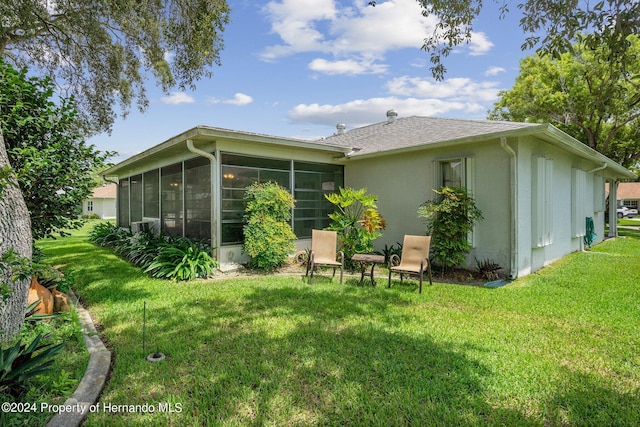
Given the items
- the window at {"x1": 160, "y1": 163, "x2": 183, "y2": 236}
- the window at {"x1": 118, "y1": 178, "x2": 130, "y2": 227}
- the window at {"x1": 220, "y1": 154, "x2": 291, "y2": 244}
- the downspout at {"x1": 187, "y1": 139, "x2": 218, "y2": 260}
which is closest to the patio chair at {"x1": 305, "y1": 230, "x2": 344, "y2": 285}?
the window at {"x1": 220, "y1": 154, "x2": 291, "y2": 244}

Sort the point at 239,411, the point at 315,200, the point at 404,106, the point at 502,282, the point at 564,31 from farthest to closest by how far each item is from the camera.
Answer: the point at 404,106, the point at 315,200, the point at 502,282, the point at 564,31, the point at 239,411

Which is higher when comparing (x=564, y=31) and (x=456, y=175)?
(x=564, y=31)

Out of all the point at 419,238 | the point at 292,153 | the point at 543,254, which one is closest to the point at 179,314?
the point at 419,238

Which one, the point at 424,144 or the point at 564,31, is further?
the point at 424,144

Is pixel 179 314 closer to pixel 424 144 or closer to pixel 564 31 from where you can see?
pixel 564 31

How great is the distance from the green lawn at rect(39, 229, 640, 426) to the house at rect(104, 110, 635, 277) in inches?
73.2

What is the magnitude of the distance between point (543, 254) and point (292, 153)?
6892 millimetres

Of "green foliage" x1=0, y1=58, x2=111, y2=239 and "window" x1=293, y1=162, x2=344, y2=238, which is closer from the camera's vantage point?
"green foliage" x1=0, y1=58, x2=111, y2=239

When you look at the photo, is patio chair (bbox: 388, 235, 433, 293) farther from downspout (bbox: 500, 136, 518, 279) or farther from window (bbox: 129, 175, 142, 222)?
window (bbox: 129, 175, 142, 222)

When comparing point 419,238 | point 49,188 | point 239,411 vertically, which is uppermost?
point 49,188

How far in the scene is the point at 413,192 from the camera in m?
8.89

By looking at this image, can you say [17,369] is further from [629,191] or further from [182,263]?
[629,191]

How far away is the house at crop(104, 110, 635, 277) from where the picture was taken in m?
7.32

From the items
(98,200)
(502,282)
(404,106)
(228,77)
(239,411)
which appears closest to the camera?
(239,411)
